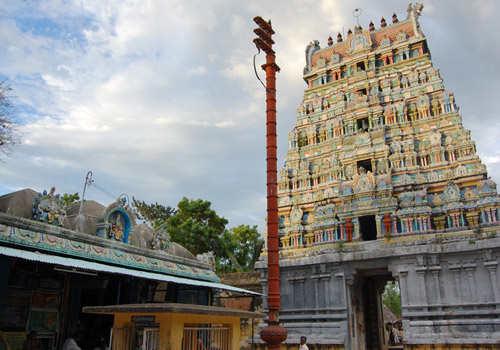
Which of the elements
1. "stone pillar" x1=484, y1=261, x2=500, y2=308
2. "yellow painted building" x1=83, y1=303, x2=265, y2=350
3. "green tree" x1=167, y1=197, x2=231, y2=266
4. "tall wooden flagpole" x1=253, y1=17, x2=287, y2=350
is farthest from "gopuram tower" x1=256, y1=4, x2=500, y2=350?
"yellow painted building" x1=83, y1=303, x2=265, y2=350

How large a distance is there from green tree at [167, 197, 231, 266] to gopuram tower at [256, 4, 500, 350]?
30.6 ft

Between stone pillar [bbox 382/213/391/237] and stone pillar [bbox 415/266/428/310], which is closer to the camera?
stone pillar [bbox 415/266/428/310]

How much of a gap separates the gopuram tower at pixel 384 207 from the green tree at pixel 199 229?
367 inches

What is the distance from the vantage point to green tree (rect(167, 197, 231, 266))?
31.3 metres

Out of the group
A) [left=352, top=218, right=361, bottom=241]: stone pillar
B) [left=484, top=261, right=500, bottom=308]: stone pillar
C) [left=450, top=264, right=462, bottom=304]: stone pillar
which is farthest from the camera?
[left=352, top=218, right=361, bottom=241]: stone pillar

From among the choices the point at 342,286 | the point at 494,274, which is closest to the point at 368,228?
the point at 342,286

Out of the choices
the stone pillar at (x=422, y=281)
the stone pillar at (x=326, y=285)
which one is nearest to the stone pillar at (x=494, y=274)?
the stone pillar at (x=422, y=281)

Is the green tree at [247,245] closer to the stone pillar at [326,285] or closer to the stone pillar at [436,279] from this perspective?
the stone pillar at [326,285]

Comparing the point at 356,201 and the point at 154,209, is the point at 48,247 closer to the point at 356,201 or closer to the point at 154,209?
the point at 356,201

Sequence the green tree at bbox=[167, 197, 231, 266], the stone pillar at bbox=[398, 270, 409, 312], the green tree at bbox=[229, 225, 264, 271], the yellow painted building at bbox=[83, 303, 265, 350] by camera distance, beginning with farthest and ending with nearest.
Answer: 1. the green tree at bbox=[229, 225, 264, 271]
2. the green tree at bbox=[167, 197, 231, 266]
3. the stone pillar at bbox=[398, 270, 409, 312]
4. the yellow painted building at bbox=[83, 303, 265, 350]

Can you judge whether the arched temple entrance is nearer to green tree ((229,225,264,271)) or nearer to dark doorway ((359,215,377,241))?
dark doorway ((359,215,377,241))

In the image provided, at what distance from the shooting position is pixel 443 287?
17141 millimetres

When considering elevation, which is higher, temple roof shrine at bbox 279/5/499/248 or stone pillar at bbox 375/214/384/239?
temple roof shrine at bbox 279/5/499/248

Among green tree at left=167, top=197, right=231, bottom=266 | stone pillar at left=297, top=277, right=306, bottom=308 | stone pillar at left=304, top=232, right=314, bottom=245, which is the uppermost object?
green tree at left=167, top=197, right=231, bottom=266
